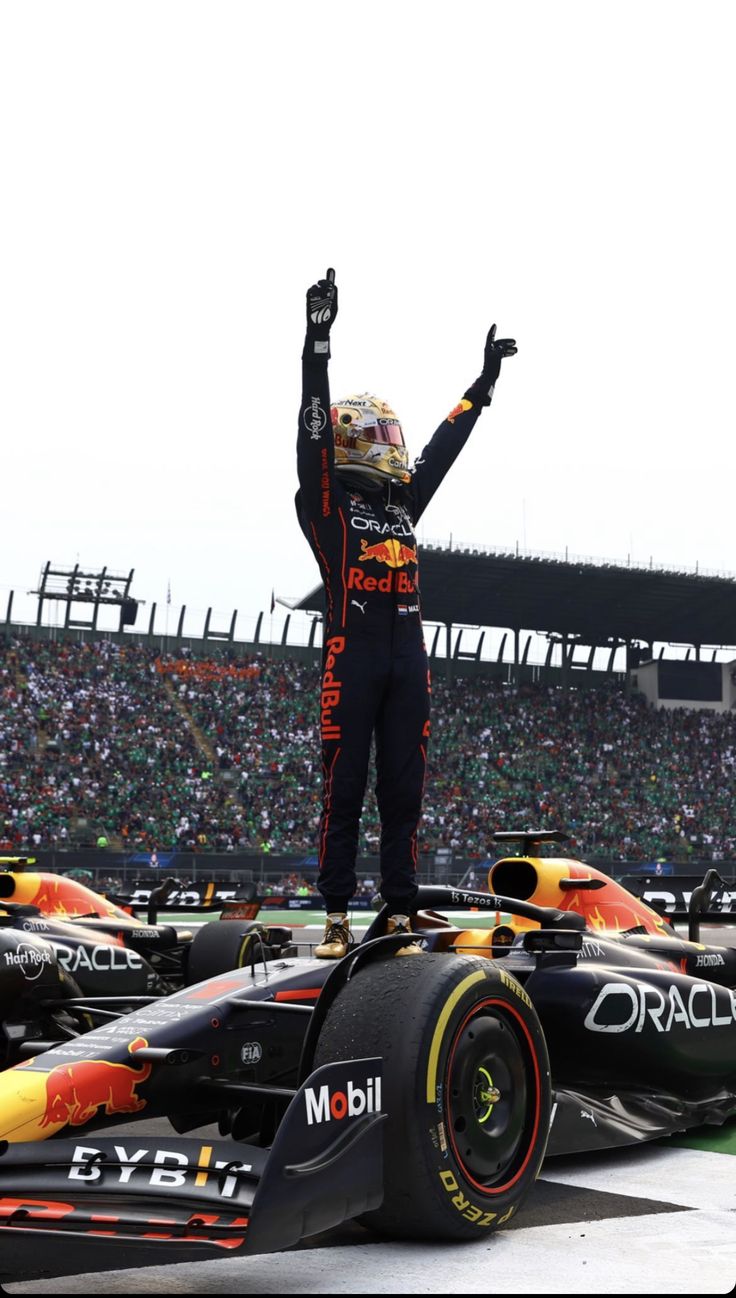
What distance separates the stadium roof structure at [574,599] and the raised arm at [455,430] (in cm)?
3097

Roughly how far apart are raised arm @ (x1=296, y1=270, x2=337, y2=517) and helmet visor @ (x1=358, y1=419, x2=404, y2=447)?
0.25 meters

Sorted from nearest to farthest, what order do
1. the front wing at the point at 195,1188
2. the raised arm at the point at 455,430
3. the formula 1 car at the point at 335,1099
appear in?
the front wing at the point at 195,1188 < the formula 1 car at the point at 335,1099 < the raised arm at the point at 455,430

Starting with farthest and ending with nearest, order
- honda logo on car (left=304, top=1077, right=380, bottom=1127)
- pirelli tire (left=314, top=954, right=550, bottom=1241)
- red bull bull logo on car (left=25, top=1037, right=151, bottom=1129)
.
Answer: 1. red bull bull logo on car (left=25, top=1037, right=151, bottom=1129)
2. pirelli tire (left=314, top=954, right=550, bottom=1241)
3. honda logo on car (left=304, top=1077, right=380, bottom=1127)

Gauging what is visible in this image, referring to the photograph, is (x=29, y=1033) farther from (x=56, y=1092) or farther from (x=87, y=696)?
(x=87, y=696)

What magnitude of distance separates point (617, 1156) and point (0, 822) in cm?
2731

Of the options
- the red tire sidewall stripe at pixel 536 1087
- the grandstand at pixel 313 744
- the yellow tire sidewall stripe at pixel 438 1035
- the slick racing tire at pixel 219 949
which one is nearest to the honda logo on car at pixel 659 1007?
the red tire sidewall stripe at pixel 536 1087

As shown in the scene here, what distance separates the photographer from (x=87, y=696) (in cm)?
3669

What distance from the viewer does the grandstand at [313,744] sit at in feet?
107

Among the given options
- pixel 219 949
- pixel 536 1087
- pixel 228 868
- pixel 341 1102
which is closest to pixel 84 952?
pixel 219 949

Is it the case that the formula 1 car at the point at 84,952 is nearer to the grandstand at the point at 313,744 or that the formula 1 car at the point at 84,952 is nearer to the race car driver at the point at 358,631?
the race car driver at the point at 358,631

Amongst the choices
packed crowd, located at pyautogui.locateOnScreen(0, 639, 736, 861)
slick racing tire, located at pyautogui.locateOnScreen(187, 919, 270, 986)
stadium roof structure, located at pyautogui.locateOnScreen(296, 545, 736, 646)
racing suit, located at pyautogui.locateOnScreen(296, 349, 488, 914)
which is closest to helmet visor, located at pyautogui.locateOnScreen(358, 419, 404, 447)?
racing suit, located at pyautogui.locateOnScreen(296, 349, 488, 914)

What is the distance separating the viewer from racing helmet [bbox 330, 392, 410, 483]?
480 centimetres

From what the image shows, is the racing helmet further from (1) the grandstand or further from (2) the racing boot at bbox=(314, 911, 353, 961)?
(1) the grandstand

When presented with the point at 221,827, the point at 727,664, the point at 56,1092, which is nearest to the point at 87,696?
the point at 221,827
